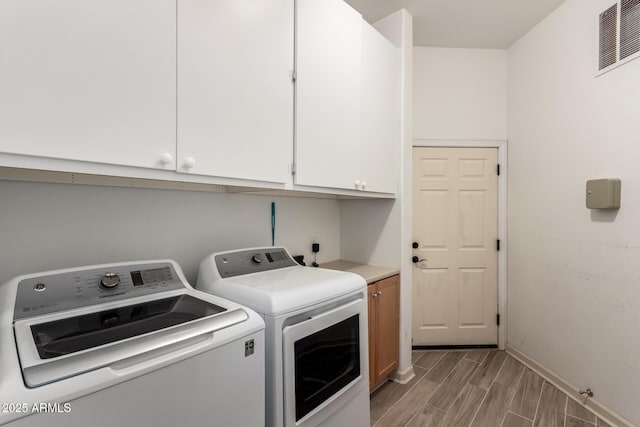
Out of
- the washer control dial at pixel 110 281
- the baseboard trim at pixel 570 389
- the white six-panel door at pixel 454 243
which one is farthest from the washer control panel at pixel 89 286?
the baseboard trim at pixel 570 389

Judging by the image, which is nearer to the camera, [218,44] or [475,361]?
[218,44]

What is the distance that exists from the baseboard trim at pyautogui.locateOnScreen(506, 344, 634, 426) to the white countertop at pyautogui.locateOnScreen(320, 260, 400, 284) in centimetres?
149

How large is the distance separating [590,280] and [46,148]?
3.06m

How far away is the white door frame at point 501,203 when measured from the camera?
119 inches

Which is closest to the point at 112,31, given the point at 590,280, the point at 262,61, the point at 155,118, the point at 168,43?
the point at 168,43

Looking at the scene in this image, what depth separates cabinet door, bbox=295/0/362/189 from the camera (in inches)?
63.9

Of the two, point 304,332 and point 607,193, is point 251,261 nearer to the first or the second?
point 304,332

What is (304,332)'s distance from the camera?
4.16 feet

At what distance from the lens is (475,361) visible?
2.79m

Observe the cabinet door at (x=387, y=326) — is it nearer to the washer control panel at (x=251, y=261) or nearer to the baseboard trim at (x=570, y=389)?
the washer control panel at (x=251, y=261)

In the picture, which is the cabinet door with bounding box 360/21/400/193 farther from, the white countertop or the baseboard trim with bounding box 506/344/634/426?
the baseboard trim with bounding box 506/344/634/426

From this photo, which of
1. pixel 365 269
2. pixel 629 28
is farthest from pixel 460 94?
pixel 365 269

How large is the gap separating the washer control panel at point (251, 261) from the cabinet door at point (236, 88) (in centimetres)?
47

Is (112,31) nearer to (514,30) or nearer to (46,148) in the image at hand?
(46,148)
